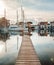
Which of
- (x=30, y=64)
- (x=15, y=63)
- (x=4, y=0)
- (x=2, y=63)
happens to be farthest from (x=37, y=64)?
(x=4, y=0)

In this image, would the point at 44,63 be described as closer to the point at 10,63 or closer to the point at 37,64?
the point at 37,64

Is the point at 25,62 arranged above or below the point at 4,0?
below

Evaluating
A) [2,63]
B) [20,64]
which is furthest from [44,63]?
[2,63]

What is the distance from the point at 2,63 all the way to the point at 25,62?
440mm

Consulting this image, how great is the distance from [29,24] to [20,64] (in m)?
14.9

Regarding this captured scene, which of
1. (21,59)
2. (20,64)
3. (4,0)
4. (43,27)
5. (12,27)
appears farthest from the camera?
(43,27)

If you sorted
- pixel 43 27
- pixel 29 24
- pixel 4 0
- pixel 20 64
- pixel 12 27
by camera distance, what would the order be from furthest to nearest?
pixel 43 27 < pixel 12 27 < pixel 29 24 < pixel 4 0 < pixel 20 64

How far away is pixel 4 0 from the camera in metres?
8.26

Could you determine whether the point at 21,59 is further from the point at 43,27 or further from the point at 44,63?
the point at 43,27

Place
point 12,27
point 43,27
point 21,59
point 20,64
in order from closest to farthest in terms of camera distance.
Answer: point 20,64 → point 21,59 → point 12,27 → point 43,27

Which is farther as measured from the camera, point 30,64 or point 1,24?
point 1,24

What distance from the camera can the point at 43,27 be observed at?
72.0ft

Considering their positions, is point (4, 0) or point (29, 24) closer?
point (4, 0)

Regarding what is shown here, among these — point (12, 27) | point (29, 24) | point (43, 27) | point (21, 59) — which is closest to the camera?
point (21, 59)
